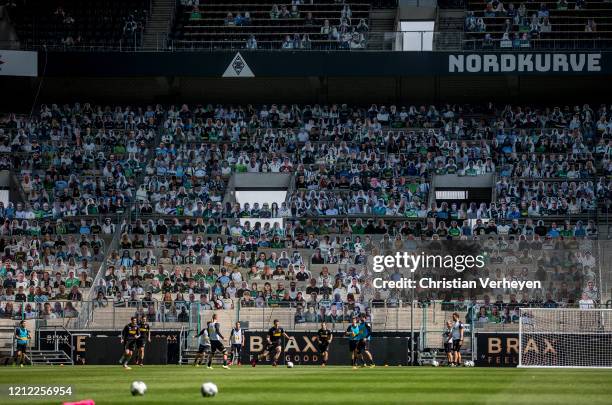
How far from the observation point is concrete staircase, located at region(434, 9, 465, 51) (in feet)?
174

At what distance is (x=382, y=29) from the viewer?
55.3 metres

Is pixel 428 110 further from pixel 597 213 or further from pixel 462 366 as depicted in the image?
pixel 462 366

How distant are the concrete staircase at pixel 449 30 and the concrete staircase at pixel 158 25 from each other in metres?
13.5

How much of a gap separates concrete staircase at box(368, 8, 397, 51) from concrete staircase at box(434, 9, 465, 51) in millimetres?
2243

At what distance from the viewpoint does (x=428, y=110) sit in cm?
5438

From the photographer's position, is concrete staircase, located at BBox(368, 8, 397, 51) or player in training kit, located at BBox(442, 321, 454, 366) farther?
concrete staircase, located at BBox(368, 8, 397, 51)

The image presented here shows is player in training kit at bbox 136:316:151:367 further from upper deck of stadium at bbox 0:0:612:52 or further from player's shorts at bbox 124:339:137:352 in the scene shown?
upper deck of stadium at bbox 0:0:612:52

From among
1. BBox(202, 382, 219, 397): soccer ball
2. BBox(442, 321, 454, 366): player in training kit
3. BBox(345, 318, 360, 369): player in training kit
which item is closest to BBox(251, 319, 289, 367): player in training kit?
BBox(345, 318, 360, 369): player in training kit

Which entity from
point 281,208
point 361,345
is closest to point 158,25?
point 281,208

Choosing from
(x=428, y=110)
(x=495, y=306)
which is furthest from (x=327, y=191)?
(x=495, y=306)

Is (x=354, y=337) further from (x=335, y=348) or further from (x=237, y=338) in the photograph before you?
(x=237, y=338)

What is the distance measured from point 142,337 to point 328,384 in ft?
36.8

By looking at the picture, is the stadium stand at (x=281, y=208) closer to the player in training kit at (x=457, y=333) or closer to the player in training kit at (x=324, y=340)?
the player in training kit at (x=457, y=333)

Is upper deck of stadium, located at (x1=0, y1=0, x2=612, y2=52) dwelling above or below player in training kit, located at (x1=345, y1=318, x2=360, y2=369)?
above
